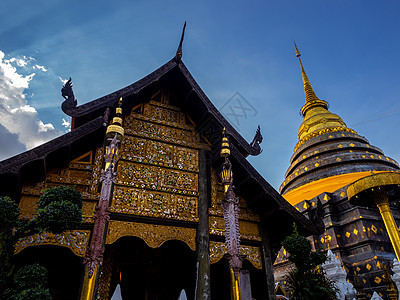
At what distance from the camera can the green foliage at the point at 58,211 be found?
4.87 m

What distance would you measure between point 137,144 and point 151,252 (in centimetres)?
366

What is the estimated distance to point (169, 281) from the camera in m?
Result: 8.80

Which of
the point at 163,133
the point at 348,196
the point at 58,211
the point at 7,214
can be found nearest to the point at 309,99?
the point at 348,196

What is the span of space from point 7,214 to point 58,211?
2.67 ft

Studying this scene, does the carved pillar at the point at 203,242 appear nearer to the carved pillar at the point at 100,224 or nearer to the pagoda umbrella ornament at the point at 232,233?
the pagoda umbrella ornament at the point at 232,233

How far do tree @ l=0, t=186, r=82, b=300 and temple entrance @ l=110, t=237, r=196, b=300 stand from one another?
3529 millimetres

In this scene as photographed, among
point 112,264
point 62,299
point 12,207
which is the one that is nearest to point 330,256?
point 112,264

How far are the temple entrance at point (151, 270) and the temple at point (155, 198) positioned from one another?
0.10 ft

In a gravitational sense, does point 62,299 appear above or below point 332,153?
below

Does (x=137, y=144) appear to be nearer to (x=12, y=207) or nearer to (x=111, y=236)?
(x=111, y=236)

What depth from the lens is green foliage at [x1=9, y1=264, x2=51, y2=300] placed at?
425cm

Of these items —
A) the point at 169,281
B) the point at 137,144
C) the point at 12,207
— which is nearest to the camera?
the point at 12,207

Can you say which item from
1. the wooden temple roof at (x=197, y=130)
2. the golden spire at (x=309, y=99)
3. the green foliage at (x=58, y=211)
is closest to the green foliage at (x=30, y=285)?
the green foliage at (x=58, y=211)

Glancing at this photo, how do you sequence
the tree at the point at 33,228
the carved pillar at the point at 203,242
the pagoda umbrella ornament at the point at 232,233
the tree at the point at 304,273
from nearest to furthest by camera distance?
the tree at the point at 33,228 < the pagoda umbrella ornament at the point at 232,233 < the carved pillar at the point at 203,242 < the tree at the point at 304,273
